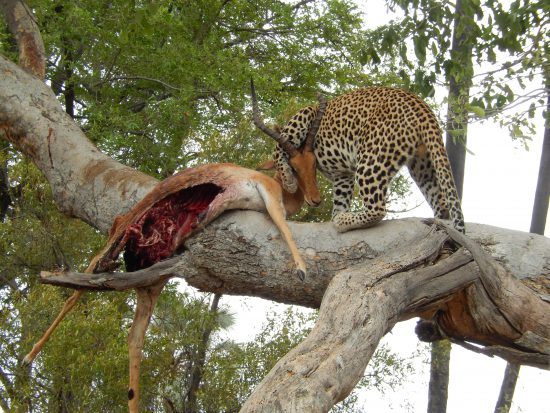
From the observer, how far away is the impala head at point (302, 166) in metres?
5.89

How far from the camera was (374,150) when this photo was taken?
5.57 metres

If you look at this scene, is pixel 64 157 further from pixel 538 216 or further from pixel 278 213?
pixel 538 216

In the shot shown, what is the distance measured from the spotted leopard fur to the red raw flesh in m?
0.89

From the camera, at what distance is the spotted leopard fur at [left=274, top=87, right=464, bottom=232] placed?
213 inches

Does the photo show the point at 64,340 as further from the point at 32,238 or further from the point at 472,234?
the point at 472,234

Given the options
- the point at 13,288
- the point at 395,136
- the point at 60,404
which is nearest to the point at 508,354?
the point at 395,136

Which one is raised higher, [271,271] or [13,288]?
[13,288]

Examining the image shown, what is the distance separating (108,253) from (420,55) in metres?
3.59

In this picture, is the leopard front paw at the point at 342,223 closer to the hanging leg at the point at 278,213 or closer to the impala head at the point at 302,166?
the hanging leg at the point at 278,213

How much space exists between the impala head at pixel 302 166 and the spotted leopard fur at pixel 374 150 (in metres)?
0.01

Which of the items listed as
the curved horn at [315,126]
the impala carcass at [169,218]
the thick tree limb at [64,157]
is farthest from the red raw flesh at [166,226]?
the curved horn at [315,126]

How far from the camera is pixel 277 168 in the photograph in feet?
20.1

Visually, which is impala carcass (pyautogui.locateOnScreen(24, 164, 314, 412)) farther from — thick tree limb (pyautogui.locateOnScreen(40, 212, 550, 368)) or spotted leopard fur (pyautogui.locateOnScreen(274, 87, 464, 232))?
spotted leopard fur (pyautogui.locateOnScreen(274, 87, 464, 232))

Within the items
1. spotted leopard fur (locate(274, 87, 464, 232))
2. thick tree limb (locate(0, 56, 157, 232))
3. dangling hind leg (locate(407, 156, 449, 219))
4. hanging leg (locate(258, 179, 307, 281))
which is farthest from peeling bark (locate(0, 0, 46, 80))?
dangling hind leg (locate(407, 156, 449, 219))
